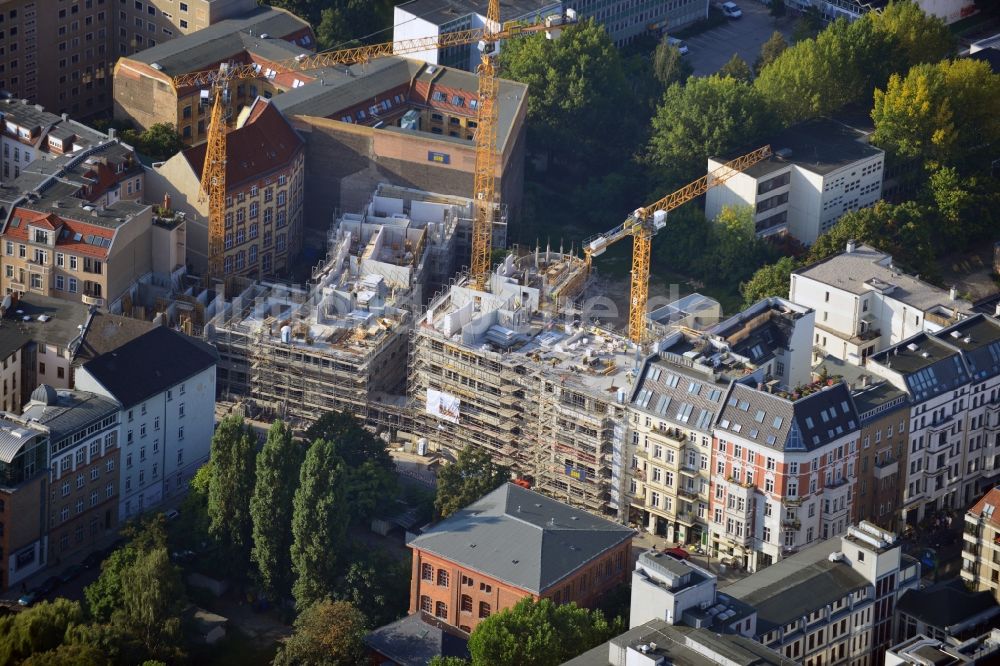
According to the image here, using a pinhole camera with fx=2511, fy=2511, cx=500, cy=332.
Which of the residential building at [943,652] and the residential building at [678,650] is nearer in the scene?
the residential building at [678,650]

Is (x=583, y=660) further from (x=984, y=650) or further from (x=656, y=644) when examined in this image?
(x=984, y=650)

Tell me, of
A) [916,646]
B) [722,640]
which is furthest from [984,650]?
[722,640]

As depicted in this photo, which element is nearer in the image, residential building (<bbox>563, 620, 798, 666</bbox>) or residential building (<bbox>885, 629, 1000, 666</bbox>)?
residential building (<bbox>563, 620, 798, 666</bbox>)

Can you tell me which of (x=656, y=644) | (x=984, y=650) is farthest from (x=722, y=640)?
(x=984, y=650)

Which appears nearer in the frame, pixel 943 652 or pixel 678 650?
pixel 678 650
